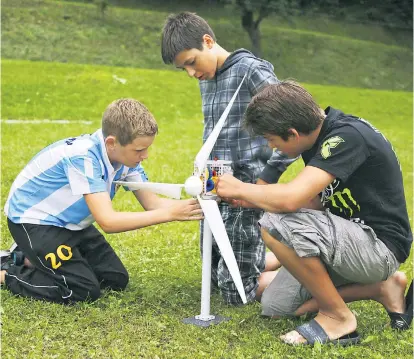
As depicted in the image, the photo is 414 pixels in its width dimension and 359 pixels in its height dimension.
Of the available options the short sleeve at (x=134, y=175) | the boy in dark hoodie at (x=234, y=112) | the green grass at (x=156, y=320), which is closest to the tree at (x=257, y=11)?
the green grass at (x=156, y=320)

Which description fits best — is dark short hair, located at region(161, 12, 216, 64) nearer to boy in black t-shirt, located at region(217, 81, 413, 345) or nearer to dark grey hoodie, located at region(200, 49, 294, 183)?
dark grey hoodie, located at region(200, 49, 294, 183)

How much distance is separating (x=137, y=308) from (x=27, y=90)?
18550 millimetres

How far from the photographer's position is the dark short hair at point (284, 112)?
432 cm

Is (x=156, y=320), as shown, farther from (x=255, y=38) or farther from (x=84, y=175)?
(x=255, y=38)

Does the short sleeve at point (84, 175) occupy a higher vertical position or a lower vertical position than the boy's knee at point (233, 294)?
higher

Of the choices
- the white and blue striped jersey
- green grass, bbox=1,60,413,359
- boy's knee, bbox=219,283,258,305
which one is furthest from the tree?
the white and blue striped jersey

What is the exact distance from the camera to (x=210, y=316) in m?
4.75

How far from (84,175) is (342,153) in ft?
5.67

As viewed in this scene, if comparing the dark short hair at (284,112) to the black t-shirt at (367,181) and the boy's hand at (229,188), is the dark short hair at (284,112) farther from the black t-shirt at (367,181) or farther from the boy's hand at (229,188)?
the boy's hand at (229,188)

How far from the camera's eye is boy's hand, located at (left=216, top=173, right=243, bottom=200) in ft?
14.2

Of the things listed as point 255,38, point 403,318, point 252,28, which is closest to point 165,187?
point 403,318

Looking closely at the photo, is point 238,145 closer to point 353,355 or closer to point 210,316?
point 210,316

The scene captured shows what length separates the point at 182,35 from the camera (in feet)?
16.9

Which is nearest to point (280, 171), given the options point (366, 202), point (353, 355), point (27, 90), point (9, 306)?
point (366, 202)
